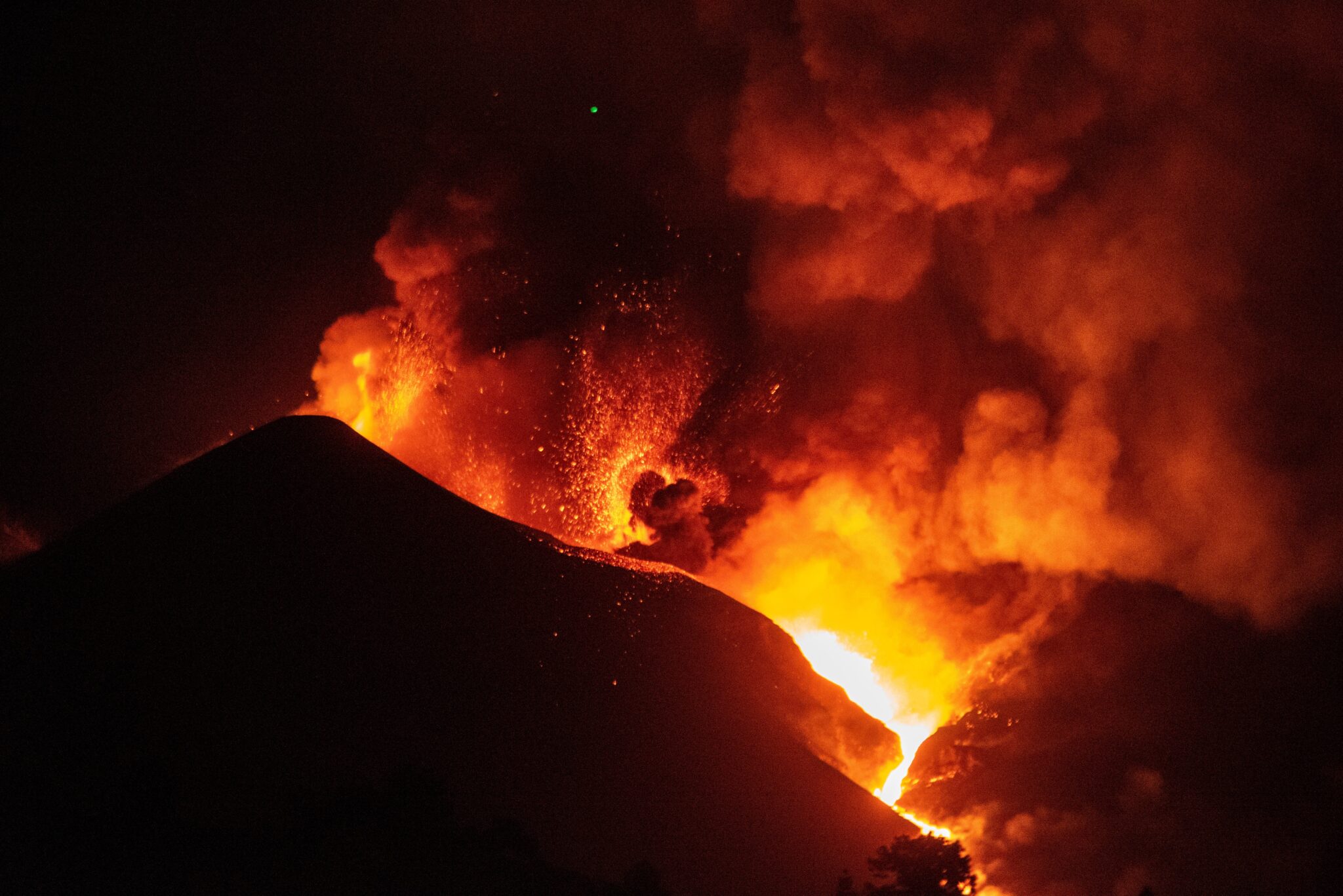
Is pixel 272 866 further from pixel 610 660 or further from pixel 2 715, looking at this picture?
pixel 610 660

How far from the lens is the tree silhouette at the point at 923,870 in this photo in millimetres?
9164

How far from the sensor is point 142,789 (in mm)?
8188

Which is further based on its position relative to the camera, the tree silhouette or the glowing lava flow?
the glowing lava flow

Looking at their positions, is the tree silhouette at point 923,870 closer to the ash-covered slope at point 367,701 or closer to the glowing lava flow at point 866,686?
the ash-covered slope at point 367,701

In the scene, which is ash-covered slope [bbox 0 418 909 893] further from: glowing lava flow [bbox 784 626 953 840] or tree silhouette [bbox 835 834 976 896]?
glowing lava flow [bbox 784 626 953 840]

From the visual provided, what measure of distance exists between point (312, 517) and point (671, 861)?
7.43 m

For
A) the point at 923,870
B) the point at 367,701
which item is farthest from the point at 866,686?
the point at 367,701

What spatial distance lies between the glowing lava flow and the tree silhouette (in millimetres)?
7647

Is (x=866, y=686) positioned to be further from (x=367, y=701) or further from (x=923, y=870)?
(x=367, y=701)

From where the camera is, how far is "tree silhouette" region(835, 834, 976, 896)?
30.1 feet

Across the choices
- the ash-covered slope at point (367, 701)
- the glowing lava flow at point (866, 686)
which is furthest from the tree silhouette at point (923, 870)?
the glowing lava flow at point (866, 686)

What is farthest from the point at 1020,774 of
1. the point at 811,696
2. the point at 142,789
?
the point at 142,789

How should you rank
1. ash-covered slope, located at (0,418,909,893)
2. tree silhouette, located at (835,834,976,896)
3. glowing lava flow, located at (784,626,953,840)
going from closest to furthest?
1. ash-covered slope, located at (0,418,909,893)
2. tree silhouette, located at (835,834,976,896)
3. glowing lava flow, located at (784,626,953,840)

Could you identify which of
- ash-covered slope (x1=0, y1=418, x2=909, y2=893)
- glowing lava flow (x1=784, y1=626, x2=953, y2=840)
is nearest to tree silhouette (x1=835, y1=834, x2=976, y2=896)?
ash-covered slope (x1=0, y1=418, x2=909, y2=893)
